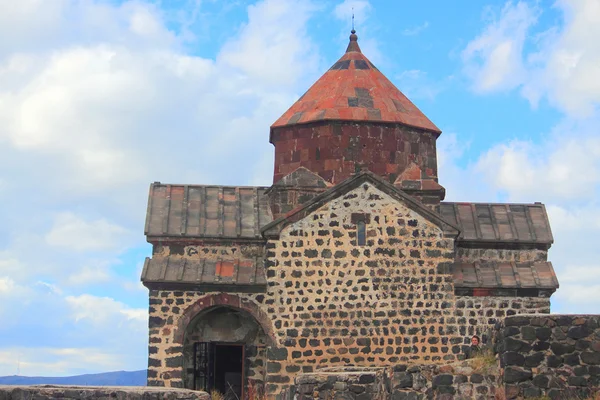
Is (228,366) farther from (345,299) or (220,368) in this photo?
(345,299)

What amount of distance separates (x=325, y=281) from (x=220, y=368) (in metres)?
2.87

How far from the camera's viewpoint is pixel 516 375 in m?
10.2

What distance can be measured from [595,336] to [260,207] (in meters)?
10.5

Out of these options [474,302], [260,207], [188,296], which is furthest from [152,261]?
[474,302]

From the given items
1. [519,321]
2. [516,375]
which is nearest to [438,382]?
[516,375]

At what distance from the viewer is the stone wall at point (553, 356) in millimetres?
10172

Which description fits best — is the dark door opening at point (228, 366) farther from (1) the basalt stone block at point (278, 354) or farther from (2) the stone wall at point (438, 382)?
(2) the stone wall at point (438, 382)

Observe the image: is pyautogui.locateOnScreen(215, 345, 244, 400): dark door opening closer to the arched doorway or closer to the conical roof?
the arched doorway

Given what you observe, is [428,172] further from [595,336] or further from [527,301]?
[595,336]

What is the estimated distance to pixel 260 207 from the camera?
19.9 meters

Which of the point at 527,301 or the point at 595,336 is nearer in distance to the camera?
the point at 595,336

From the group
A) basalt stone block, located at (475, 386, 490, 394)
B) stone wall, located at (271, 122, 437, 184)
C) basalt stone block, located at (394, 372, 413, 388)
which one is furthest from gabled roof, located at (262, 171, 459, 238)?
basalt stone block, located at (475, 386, 490, 394)

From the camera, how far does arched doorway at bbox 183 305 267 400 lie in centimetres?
1842

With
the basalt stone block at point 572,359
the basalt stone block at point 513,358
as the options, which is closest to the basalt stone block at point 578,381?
the basalt stone block at point 572,359
